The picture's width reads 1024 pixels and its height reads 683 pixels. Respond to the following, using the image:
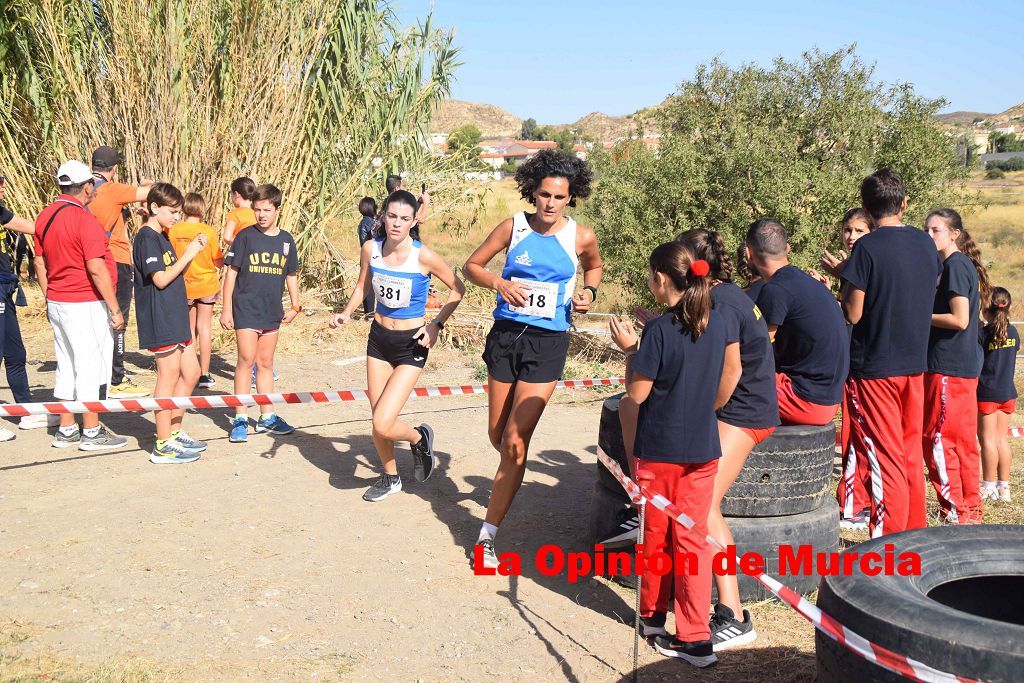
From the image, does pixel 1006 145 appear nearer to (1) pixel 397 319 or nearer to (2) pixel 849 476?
(2) pixel 849 476

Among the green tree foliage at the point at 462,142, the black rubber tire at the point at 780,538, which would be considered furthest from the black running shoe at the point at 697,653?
the green tree foliage at the point at 462,142

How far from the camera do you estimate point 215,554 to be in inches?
204

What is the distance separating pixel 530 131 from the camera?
153250 mm

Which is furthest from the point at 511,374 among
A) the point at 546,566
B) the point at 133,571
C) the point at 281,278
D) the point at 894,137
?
the point at 894,137

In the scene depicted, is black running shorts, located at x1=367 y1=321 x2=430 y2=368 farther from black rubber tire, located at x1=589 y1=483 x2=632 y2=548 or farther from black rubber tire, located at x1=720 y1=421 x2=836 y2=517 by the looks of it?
black rubber tire, located at x1=720 y1=421 x2=836 y2=517

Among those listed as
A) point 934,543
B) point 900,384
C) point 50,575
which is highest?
point 900,384

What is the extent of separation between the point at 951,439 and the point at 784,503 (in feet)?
6.11

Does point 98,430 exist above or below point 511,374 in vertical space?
below

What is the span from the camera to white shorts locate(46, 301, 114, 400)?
6829 millimetres

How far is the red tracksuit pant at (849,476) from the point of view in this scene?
5237mm

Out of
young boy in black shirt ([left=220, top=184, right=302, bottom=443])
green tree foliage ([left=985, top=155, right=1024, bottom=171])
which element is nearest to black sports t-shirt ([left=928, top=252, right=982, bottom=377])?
young boy in black shirt ([left=220, top=184, right=302, bottom=443])

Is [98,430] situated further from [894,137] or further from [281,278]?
[894,137]

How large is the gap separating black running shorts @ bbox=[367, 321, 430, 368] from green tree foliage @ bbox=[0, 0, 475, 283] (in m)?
6.94

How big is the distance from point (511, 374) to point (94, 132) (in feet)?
29.6
